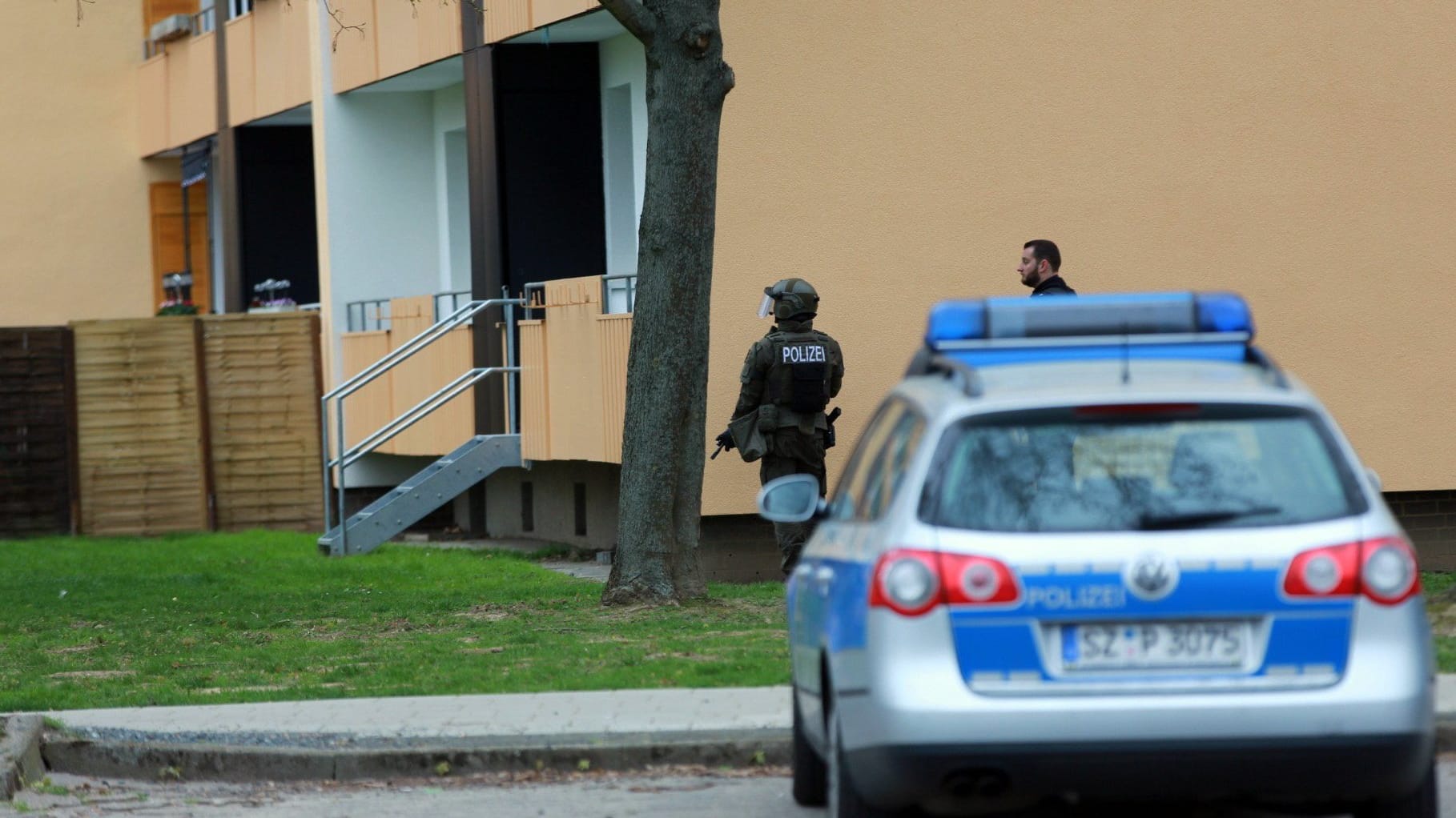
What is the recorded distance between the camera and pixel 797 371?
1438 centimetres

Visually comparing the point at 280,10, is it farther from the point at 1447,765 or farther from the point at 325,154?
the point at 1447,765

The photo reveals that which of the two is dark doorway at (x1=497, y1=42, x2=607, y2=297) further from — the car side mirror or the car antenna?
the car antenna

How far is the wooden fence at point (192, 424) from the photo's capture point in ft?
79.4

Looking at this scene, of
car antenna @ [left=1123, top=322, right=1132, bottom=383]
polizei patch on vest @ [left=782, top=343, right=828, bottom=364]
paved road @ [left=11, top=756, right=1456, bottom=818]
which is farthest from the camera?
polizei patch on vest @ [left=782, top=343, right=828, bottom=364]

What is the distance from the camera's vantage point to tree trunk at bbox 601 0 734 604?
1288 centimetres

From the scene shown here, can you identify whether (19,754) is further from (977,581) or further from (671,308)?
(671,308)

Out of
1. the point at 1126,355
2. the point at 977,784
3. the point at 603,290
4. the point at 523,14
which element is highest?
the point at 523,14

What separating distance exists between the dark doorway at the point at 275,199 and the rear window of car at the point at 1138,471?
73.3 feet

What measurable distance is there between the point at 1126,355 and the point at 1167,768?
1.19 m

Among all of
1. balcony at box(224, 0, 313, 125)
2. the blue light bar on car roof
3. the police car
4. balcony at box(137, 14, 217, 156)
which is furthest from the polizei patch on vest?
balcony at box(137, 14, 217, 156)

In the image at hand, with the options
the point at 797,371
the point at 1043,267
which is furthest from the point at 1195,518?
the point at 797,371

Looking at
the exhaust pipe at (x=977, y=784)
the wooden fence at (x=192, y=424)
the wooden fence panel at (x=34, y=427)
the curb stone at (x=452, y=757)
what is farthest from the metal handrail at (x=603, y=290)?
the exhaust pipe at (x=977, y=784)

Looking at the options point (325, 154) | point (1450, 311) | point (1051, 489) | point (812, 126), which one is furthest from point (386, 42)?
point (1051, 489)

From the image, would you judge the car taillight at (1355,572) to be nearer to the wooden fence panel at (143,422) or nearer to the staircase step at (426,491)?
the staircase step at (426,491)
